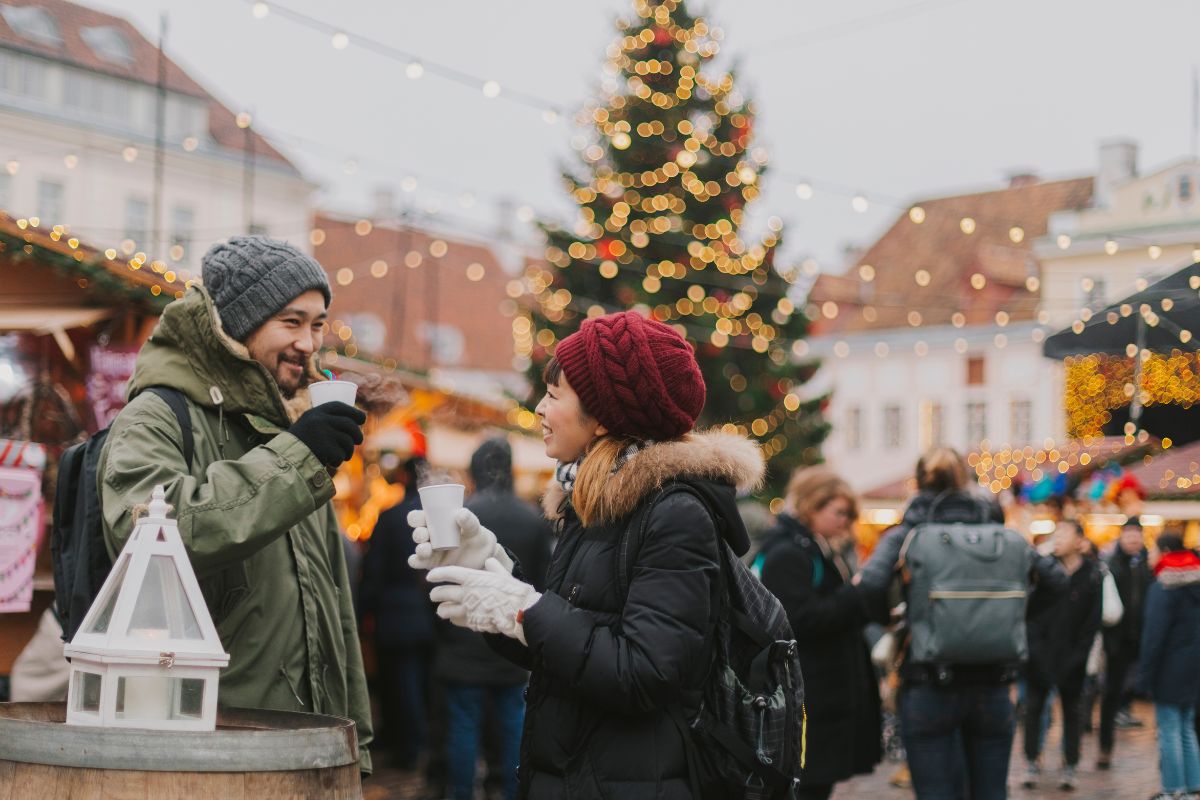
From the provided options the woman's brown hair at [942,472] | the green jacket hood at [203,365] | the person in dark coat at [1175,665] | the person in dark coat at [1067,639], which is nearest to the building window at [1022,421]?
the person in dark coat at [1067,639]

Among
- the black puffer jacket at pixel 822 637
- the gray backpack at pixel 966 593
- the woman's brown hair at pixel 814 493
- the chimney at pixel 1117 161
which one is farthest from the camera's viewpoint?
the chimney at pixel 1117 161

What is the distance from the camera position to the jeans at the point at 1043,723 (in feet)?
33.3

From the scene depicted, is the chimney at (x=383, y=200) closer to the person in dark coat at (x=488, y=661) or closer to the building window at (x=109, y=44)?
the building window at (x=109, y=44)

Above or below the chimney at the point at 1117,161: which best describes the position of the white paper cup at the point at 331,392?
below

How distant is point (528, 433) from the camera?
1505cm

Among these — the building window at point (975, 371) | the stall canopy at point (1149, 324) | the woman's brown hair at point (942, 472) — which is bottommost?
the woman's brown hair at point (942, 472)

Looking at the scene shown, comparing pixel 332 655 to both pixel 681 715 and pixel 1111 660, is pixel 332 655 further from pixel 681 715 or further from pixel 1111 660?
pixel 1111 660

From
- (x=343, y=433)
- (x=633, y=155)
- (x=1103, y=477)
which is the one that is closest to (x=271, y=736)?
(x=343, y=433)

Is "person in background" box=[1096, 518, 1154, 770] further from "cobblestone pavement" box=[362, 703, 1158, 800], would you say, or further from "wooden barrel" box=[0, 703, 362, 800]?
"wooden barrel" box=[0, 703, 362, 800]

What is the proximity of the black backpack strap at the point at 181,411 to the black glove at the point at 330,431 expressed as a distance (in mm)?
262

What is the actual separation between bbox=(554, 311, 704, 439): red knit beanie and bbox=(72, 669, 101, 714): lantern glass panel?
1063 mm

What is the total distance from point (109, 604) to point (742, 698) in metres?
1.19

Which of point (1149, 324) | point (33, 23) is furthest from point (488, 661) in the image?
point (33, 23)

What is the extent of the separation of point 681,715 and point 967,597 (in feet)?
11.6
